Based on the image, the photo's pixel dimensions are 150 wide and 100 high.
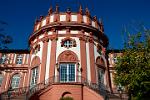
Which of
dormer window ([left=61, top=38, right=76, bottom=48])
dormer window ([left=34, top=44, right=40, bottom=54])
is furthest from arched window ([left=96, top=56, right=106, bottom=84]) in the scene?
dormer window ([left=34, top=44, right=40, bottom=54])

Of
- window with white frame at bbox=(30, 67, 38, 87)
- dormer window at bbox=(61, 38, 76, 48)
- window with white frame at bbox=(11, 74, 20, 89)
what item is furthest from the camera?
window with white frame at bbox=(11, 74, 20, 89)

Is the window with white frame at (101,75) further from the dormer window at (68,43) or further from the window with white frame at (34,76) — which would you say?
the window with white frame at (34,76)

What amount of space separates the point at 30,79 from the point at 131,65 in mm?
14268

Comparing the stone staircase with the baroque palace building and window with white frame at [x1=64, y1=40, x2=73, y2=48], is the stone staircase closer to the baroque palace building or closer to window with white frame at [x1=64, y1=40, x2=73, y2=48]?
the baroque palace building

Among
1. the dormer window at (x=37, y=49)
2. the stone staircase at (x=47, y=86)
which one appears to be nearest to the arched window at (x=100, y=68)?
the stone staircase at (x=47, y=86)

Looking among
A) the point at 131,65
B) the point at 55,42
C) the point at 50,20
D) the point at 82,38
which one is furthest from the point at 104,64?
the point at 131,65

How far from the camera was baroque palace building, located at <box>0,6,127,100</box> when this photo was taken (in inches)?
1010

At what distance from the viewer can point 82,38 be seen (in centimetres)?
3103

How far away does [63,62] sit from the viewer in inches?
1145

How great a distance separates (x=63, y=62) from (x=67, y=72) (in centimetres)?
136

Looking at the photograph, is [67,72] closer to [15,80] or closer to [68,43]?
[68,43]

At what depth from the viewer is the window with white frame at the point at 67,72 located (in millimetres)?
Result: 27892

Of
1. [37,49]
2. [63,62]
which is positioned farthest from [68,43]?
[37,49]

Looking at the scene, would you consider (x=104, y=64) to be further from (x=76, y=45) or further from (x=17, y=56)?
(x=17, y=56)
